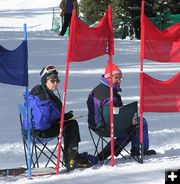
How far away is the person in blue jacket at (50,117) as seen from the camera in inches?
272

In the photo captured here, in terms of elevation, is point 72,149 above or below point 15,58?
below

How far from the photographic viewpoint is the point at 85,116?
35.4ft

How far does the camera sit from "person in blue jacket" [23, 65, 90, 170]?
22.7 feet

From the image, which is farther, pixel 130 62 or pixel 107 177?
pixel 130 62

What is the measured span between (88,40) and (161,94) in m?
1.20

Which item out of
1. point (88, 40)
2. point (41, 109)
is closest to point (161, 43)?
point (88, 40)

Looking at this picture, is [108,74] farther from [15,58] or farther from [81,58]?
[15,58]

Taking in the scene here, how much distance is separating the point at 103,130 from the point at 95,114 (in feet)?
0.74

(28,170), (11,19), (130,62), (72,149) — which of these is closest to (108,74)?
(72,149)

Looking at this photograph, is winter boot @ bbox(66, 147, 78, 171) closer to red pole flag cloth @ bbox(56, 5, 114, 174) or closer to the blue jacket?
red pole flag cloth @ bbox(56, 5, 114, 174)

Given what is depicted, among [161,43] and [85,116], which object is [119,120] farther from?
[85,116]

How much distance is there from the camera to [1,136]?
30.7 feet

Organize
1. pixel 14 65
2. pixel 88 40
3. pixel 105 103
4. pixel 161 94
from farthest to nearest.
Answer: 1. pixel 161 94
2. pixel 105 103
3. pixel 88 40
4. pixel 14 65

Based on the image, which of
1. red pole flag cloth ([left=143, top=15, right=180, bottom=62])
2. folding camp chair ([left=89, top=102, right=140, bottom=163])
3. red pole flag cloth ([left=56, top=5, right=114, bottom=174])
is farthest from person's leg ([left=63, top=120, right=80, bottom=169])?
red pole flag cloth ([left=143, top=15, right=180, bottom=62])
